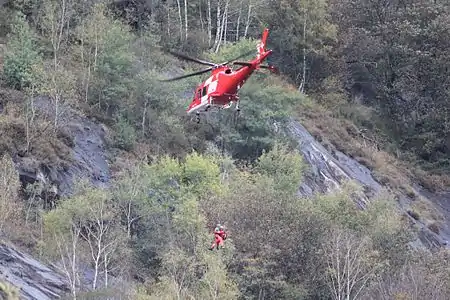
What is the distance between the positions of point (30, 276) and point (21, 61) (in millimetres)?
18295

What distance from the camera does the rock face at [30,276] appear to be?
35.2 metres

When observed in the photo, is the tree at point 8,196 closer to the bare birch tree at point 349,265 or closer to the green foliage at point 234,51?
the bare birch tree at point 349,265

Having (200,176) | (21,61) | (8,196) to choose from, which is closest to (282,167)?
(200,176)

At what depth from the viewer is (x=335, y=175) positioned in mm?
60156

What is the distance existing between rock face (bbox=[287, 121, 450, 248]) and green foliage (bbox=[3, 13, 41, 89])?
659 inches

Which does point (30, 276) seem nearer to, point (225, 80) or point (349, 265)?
point (225, 80)

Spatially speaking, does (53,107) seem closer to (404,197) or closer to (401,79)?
(404,197)

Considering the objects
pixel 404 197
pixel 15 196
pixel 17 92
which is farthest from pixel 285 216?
pixel 404 197

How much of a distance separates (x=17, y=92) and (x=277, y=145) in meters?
15.2

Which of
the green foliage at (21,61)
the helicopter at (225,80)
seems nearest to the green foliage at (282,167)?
the green foliage at (21,61)

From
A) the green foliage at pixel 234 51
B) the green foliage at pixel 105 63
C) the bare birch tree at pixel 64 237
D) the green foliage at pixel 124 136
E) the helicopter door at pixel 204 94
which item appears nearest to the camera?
the helicopter door at pixel 204 94

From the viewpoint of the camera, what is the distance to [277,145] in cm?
5266

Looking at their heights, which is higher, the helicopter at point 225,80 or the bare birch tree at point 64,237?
the helicopter at point 225,80

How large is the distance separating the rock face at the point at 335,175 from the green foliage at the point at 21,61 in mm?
16745
